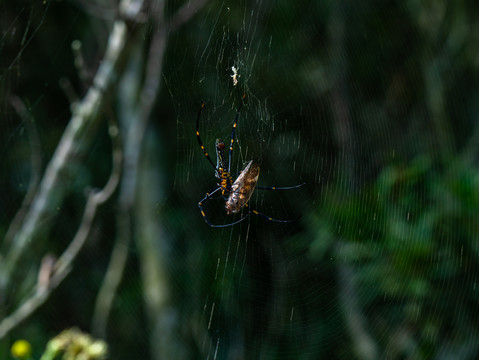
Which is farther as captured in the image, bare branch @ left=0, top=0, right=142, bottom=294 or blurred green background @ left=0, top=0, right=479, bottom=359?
blurred green background @ left=0, top=0, right=479, bottom=359

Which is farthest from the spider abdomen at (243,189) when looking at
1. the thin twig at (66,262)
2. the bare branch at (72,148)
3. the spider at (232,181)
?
the bare branch at (72,148)

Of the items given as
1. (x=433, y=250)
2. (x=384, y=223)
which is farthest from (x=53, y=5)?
(x=433, y=250)

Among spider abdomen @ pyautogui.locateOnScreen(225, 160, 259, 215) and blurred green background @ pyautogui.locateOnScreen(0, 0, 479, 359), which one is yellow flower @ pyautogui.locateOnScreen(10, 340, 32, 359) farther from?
blurred green background @ pyautogui.locateOnScreen(0, 0, 479, 359)

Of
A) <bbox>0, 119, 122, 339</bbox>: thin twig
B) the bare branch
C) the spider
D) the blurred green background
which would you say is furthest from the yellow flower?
the blurred green background

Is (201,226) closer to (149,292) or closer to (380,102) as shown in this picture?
(149,292)

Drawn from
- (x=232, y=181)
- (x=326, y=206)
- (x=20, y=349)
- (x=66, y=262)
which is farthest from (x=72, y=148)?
(x=326, y=206)

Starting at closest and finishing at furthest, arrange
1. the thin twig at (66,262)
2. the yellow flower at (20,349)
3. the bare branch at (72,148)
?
the yellow flower at (20,349) → the thin twig at (66,262) → the bare branch at (72,148)

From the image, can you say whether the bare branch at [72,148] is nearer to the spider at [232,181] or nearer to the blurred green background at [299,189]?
the blurred green background at [299,189]
